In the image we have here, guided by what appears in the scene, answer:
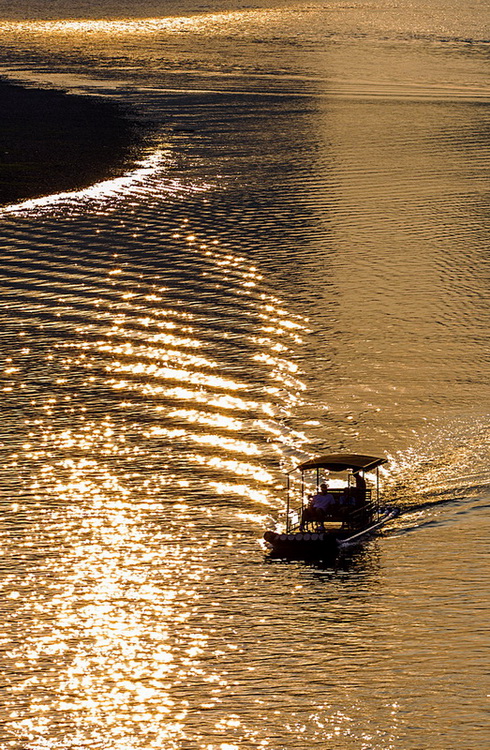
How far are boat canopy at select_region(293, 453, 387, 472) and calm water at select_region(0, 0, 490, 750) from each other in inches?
51.6

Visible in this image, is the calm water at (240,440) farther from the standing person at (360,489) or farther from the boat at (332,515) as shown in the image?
the standing person at (360,489)

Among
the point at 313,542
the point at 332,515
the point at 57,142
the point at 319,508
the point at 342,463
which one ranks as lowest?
the point at 313,542

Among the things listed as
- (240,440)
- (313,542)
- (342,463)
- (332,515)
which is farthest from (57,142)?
(313,542)

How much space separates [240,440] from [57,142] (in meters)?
50.3

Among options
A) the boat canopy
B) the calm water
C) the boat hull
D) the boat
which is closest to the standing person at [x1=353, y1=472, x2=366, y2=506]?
the boat

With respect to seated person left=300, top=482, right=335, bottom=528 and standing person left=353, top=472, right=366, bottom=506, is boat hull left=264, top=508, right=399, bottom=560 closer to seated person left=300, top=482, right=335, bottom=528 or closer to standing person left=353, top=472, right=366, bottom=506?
seated person left=300, top=482, right=335, bottom=528

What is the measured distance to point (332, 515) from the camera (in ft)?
98.6

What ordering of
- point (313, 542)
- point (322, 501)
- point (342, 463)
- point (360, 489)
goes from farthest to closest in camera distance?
point (360, 489) → point (342, 463) → point (322, 501) → point (313, 542)

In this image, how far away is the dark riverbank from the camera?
70.1 m

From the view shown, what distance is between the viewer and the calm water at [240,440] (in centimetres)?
2381

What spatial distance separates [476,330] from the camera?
44188 millimetres

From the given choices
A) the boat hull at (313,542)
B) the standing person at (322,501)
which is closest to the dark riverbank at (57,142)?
the standing person at (322,501)

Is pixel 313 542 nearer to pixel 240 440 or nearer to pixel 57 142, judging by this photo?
pixel 240 440

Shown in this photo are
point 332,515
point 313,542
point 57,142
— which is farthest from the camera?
point 57,142
